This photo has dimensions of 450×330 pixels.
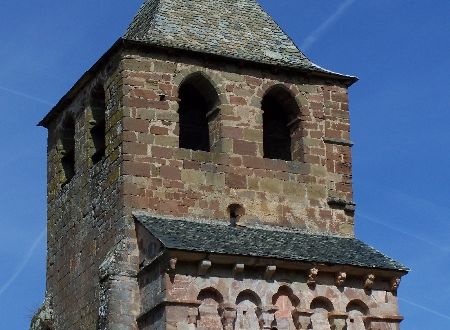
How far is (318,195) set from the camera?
21.8 meters

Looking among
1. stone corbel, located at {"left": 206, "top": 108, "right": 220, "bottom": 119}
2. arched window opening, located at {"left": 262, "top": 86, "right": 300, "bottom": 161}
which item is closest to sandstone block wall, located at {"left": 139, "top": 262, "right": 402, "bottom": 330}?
arched window opening, located at {"left": 262, "top": 86, "right": 300, "bottom": 161}

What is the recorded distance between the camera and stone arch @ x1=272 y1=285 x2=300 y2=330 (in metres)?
19.4

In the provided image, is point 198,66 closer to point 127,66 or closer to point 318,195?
point 127,66

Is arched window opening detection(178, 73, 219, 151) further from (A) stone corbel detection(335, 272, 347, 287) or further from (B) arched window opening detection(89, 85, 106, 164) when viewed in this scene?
(A) stone corbel detection(335, 272, 347, 287)

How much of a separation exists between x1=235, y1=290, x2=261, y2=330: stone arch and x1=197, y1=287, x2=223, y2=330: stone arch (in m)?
0.32

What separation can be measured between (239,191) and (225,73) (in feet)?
7.38

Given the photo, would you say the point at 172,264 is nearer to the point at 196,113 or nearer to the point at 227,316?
the point at 227,316

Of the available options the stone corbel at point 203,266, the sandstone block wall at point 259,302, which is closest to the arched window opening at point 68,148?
the sandstone block wall at point 259,302

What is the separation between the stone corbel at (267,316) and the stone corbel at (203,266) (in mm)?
1124

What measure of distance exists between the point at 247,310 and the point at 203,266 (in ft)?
3.48

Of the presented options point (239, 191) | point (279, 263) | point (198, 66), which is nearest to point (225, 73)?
point (198, 66)

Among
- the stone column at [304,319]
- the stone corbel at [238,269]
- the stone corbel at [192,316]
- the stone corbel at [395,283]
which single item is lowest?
the stone corbel at [192,316]

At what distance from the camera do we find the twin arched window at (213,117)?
71.8 ft

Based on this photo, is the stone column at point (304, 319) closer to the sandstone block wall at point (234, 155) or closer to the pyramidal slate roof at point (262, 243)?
the pyramidal slate roof at point (262, 243)
